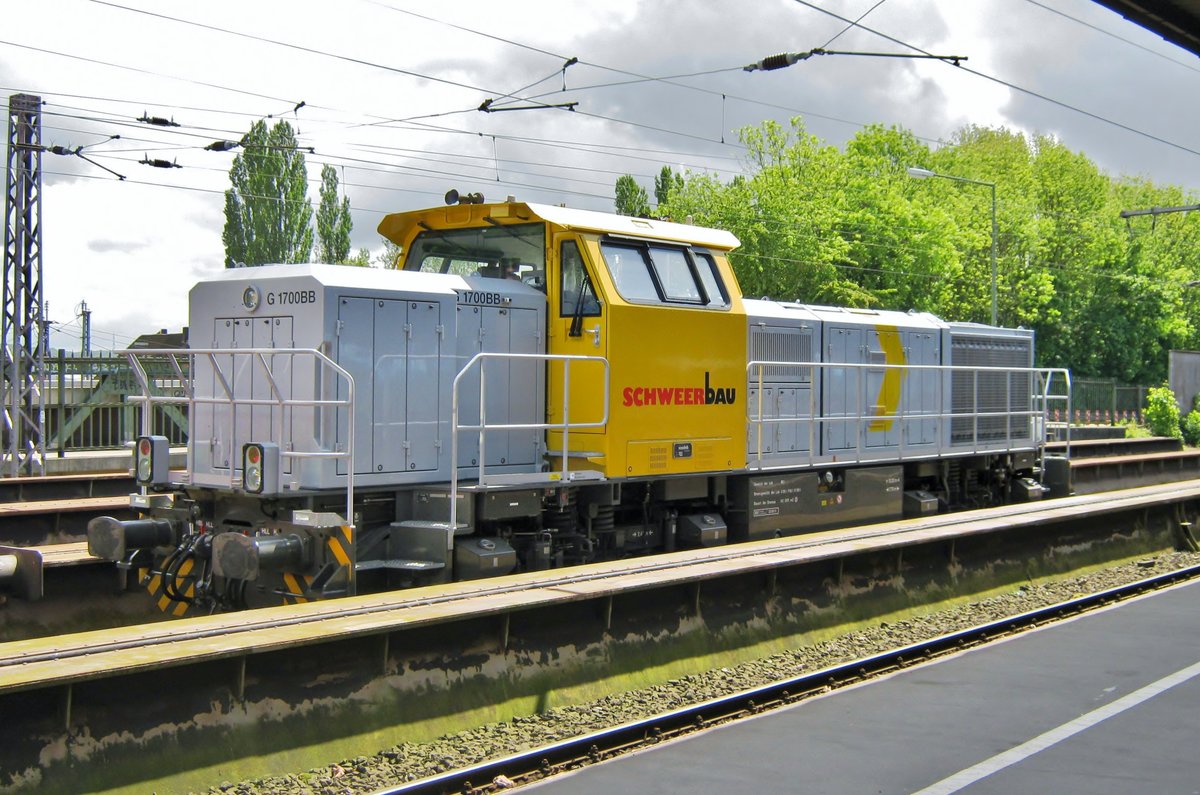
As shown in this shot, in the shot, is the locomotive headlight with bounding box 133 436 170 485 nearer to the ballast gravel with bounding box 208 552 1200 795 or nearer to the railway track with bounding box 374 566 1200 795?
the ballast gravel with bounding box 208 552 1200 795

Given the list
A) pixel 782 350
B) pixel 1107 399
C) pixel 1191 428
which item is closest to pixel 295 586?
pixel 782 350

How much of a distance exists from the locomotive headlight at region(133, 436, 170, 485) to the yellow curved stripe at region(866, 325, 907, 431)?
25.9 feet

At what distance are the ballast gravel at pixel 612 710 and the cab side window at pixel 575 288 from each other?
321cm

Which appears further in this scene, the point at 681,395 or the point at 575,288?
the point at 681,395

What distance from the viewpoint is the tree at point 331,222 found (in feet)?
174

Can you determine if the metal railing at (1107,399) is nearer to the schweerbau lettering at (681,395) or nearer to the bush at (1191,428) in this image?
the bush at (1191,428)

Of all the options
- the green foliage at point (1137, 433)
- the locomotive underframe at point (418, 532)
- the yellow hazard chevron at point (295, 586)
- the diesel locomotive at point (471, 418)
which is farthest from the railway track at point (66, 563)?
the green foliage at point (1137, 433)

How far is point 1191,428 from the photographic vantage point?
3294 centimetres

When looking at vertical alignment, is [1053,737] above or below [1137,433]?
below

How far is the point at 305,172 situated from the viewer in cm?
4816

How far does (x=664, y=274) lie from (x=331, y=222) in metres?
45.7

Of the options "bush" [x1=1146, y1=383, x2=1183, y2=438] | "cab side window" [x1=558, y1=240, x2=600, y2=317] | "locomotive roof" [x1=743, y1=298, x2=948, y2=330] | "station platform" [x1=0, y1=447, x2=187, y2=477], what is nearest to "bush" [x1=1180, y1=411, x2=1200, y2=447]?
"bush" [x1=1146, y1=383, x2=1183, y2=438]

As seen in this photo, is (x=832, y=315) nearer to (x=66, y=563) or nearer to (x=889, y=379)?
(x=889, y=379)

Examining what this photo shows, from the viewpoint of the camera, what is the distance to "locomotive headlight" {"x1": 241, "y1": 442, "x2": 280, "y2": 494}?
7.95 meters
